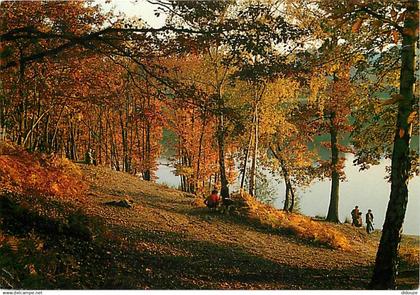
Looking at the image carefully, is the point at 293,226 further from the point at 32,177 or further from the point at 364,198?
the point at 364,198

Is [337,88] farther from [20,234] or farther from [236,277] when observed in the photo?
[20,234]

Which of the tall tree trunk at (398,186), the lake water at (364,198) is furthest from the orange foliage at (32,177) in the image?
the lake water at (364,198)

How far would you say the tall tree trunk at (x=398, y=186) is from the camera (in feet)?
25.5

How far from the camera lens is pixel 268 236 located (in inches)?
543

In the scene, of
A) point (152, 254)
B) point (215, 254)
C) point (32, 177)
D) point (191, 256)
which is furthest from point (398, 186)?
point (32, 177)

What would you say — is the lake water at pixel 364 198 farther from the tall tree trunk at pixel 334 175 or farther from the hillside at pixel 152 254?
the hillside at pixel 152 254

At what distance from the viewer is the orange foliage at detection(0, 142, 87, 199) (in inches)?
400

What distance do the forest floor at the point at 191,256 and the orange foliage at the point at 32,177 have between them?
83 cm

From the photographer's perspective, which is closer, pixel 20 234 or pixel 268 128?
pixel 20 234

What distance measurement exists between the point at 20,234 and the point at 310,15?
11485 millimetres

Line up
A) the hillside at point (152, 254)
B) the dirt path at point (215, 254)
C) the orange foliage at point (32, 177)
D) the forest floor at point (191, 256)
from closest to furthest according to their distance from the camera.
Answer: the hillside at point (152, 254), the forest floor at point (191, 256), the dirt path at point (215, 254), the orange foliage at point (32, 177)

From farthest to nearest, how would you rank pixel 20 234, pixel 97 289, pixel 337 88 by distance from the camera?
pixel 337 88 → pixel 20 234 → pixel 97 289

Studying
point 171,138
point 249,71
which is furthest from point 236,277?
point 171,138

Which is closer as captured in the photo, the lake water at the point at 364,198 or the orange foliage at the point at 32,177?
the orange foliage at the point at 32,177
